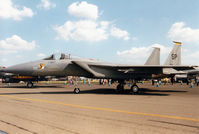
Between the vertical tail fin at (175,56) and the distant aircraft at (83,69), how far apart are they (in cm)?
676

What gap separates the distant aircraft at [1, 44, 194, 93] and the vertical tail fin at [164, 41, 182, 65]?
6.76 metres

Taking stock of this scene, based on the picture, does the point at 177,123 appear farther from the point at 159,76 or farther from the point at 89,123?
the point at 159,76

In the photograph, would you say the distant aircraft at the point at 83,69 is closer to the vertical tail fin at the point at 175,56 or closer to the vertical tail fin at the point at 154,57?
the vertical tail fin at the point at 154,57

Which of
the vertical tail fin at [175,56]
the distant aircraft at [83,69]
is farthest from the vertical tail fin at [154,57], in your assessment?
the distant aircraft at [83,69]

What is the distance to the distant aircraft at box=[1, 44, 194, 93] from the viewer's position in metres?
11.0

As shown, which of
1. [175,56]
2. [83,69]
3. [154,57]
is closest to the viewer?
[83,69]

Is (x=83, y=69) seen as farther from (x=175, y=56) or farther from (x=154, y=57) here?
(x=175, y=56)

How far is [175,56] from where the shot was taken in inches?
715

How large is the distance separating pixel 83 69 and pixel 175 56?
11.9 metres

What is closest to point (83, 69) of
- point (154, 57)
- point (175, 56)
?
point (154, 57)

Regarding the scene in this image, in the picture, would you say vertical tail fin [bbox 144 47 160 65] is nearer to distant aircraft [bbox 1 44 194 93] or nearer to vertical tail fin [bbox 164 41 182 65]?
vertical tail fin [bbox 164 41 182 65]

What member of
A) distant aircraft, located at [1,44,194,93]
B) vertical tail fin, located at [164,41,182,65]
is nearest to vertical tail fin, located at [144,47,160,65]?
vertical tail fin, located at [164,41,182,65]

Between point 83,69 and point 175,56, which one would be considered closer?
point 83,69

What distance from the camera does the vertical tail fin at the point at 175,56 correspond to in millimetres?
17953
